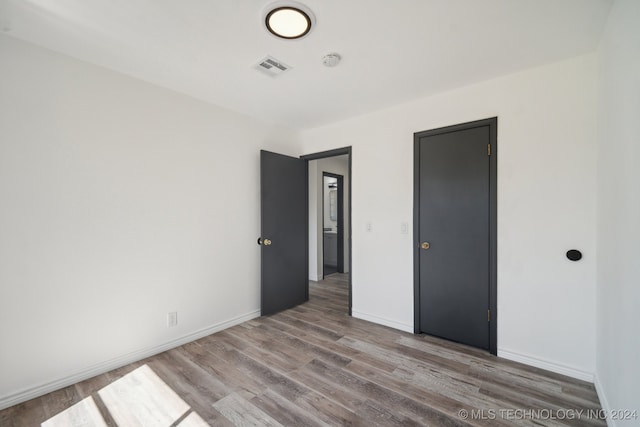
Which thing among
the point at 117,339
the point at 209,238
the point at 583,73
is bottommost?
the point at 117,339

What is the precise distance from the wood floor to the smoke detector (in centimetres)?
255

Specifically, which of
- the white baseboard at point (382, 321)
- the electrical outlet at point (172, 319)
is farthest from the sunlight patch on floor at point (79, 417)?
the white baseboard at point (382, 321)

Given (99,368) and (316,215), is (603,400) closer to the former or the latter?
(99,368)

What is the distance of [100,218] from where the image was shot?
2.20 m

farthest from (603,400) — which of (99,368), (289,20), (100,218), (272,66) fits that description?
(100,218)

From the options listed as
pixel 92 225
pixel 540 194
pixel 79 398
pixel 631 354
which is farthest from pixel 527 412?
pixel 92 225

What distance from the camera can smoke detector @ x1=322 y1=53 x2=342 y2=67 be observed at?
2086mm

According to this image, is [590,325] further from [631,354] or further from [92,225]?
[92,225]

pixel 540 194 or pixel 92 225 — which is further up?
pixel 540 194

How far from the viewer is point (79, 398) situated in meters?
1.90

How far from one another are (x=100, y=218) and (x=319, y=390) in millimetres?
2227

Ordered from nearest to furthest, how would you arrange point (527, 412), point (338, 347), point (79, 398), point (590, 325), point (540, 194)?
1. point (527, 412)
2. point (79, 398)
3. point (590, 325)
4. point (540, 194)
5. point (338, 347)

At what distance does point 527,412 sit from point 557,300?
3.07ft

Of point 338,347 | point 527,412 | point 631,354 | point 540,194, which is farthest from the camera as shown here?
point 338,347
